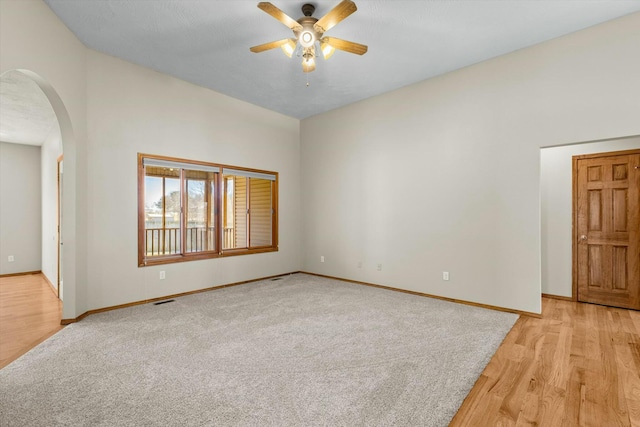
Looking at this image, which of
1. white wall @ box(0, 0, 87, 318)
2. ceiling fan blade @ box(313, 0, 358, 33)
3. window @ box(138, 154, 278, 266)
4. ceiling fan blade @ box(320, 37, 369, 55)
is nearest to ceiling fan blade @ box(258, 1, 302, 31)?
ceiling fan blade @ box(313, 0, 358, 33)

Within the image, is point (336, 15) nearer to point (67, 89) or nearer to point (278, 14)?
point (278, 14)

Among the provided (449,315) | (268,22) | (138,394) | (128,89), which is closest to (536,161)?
(449,315)

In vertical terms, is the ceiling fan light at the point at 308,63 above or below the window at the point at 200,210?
above

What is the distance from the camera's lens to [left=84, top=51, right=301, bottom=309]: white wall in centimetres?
377

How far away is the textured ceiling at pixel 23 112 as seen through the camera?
3930mm

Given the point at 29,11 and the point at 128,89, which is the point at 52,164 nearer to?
the point at 128,89

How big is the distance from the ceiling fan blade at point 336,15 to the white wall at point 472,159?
2342mm

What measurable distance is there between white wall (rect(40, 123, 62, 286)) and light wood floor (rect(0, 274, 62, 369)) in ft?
1.19

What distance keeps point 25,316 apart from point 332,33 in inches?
199

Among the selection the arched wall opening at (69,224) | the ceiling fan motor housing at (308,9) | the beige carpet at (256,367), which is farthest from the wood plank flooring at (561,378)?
the arched wall opening at (69,224)

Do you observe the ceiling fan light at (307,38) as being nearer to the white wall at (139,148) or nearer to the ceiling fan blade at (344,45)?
the ceiling fan blade at (344,45)

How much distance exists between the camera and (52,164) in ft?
18.0

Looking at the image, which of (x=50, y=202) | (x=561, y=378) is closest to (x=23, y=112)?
(x=50, y=202)

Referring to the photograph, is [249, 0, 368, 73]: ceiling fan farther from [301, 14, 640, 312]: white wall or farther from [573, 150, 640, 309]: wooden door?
[573, 150, 640, 309]: wooden door
